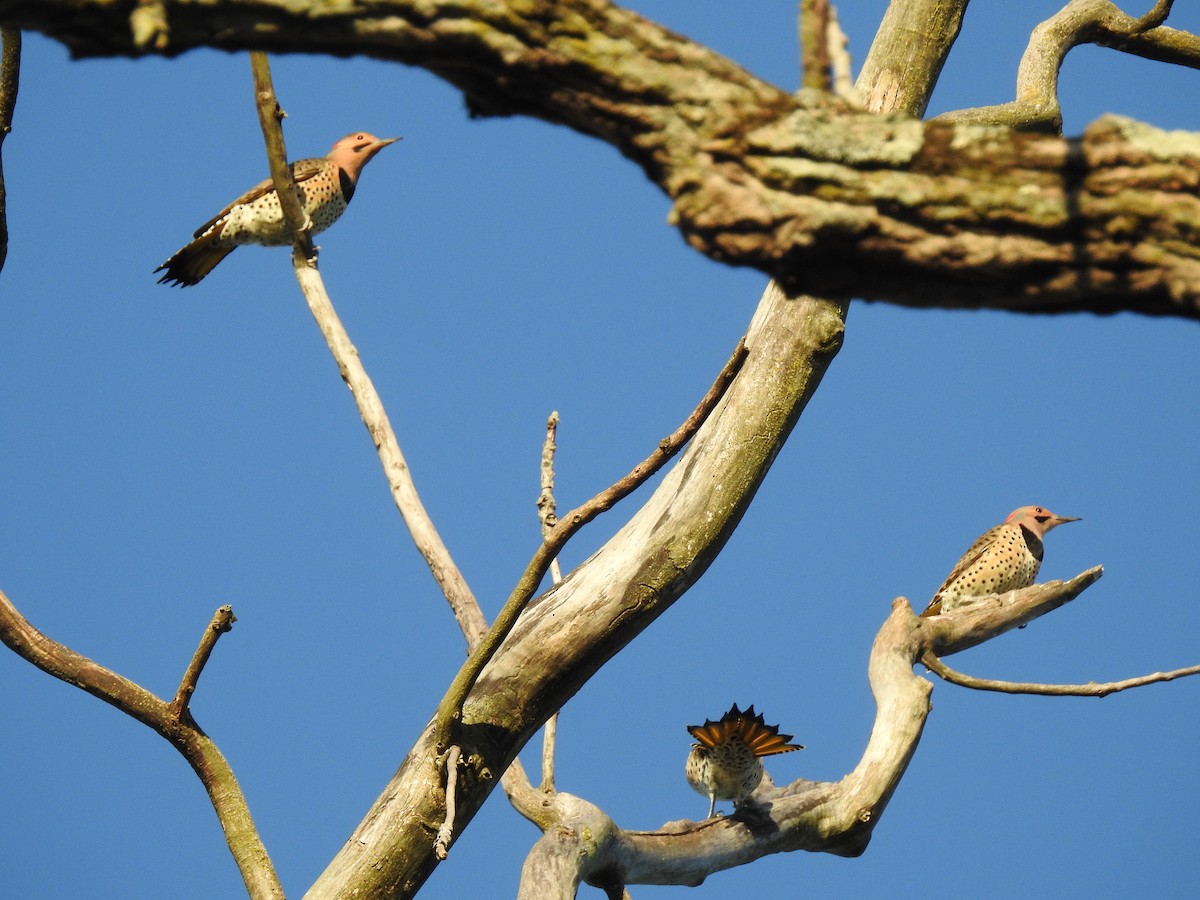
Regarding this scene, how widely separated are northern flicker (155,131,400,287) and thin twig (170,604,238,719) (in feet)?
12.7

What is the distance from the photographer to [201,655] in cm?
315

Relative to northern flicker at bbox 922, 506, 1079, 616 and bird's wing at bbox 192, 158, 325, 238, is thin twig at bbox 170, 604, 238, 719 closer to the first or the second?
bird's wing at bbox 192, 158, 325, 238

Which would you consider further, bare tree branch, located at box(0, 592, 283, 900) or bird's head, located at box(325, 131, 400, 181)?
bird's head, located at box(325, 131, 400, 181)

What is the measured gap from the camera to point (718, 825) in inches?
172

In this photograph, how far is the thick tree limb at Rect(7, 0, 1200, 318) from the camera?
1599 mm

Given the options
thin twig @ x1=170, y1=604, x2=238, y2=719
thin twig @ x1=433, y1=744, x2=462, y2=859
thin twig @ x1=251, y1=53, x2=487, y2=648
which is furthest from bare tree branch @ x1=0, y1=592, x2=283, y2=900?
thin twig @ x1=251, y1=53, x2=487, y2=648

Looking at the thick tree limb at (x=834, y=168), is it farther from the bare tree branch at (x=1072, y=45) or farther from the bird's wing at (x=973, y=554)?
A: the bird's wing at (x=973, y=554)

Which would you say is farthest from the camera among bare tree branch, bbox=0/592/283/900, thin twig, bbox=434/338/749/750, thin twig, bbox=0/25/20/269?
thin twig, bbox=0/25/20/269

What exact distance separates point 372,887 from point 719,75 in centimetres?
253

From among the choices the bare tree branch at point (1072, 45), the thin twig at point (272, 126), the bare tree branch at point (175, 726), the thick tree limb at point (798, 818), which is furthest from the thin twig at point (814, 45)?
the bare tree branch at point (1072, 45)

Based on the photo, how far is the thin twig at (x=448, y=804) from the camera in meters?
2.93

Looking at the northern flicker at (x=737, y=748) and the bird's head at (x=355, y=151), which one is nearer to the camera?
the northern flicker at (x=737, y=748)

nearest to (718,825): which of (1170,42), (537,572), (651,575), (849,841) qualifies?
(849,841)

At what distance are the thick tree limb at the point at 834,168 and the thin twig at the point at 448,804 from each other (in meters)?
1.86
